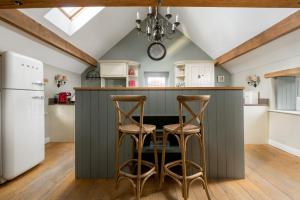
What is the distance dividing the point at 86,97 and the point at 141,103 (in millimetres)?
933

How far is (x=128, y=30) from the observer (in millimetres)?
5734

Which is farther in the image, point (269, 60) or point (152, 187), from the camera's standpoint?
point (269, 60)

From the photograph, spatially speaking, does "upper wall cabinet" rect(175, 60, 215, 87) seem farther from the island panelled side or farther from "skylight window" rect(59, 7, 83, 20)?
the island panelled side

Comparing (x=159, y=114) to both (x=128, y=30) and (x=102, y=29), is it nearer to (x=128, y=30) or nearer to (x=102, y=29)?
(x=102, y=29)

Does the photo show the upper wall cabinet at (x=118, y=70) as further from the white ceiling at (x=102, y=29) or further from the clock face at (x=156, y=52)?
the clock face at (x=156, y=52)

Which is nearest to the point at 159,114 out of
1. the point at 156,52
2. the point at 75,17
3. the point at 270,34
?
the point at 270,34

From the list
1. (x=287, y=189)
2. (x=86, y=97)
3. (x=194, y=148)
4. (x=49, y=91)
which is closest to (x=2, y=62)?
(x=86, y=97)

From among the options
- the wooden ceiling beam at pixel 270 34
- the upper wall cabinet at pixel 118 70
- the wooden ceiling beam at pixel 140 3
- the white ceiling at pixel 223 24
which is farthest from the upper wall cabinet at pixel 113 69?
the wooden ceiling beam at pixel 140 3

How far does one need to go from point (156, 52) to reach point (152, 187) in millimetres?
4514

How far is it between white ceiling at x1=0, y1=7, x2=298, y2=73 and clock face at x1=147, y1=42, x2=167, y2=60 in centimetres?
84

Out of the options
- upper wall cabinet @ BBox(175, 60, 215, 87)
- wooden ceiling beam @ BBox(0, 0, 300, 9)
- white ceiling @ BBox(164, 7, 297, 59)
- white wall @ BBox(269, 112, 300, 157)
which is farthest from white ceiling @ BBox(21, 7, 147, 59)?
white wall @ BBox(269, 112, 300, 157)

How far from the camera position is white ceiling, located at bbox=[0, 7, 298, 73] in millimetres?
2799

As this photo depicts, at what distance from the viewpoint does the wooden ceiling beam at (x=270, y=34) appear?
2432 mm

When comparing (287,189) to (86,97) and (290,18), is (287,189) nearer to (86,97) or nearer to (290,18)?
(290,18)
